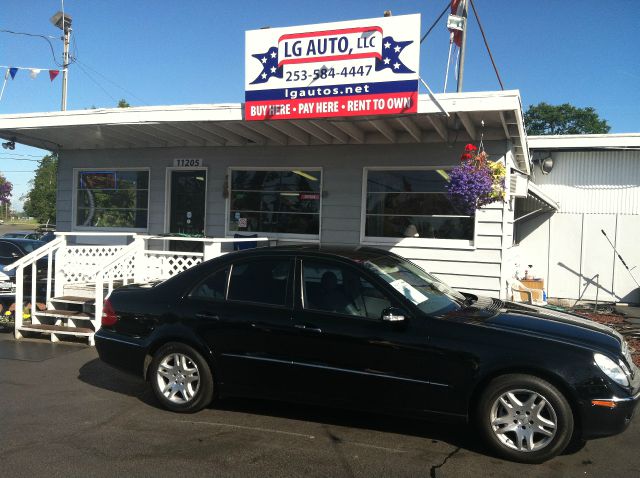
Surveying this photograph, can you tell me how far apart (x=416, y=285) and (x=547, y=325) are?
3.64 feet

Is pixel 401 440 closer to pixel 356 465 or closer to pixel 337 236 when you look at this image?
pixel 356 465

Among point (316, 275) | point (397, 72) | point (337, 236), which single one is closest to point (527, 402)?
point (316, 275)

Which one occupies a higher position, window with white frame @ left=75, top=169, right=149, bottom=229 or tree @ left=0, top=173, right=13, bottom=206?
tree @ left=0, top=173, right=13, bottom=206

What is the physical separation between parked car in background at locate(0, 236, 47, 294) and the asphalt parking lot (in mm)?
4885

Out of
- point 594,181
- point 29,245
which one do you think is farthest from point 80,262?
point 594,181

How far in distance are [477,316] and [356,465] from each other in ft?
4.98

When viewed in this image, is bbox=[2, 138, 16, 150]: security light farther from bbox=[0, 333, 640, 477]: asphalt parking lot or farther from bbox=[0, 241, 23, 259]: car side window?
bbox=[0, 333, 640, 477]: asphalt parking lot

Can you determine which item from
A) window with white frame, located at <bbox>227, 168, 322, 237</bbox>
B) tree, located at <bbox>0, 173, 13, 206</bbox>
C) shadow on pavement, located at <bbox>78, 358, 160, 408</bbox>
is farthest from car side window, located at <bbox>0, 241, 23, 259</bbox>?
tree, located at <bbox>0, 173, 13, 206</bbox>

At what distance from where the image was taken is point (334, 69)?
25.1 feet

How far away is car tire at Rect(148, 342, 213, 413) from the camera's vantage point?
4.93 meters

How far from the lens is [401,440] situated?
4.48m

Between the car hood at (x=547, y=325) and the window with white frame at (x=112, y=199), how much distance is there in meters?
8.45

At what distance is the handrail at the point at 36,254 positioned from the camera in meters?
8.08

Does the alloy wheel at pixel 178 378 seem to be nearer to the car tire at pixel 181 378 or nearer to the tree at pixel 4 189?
the car tire at pixel 181 378
